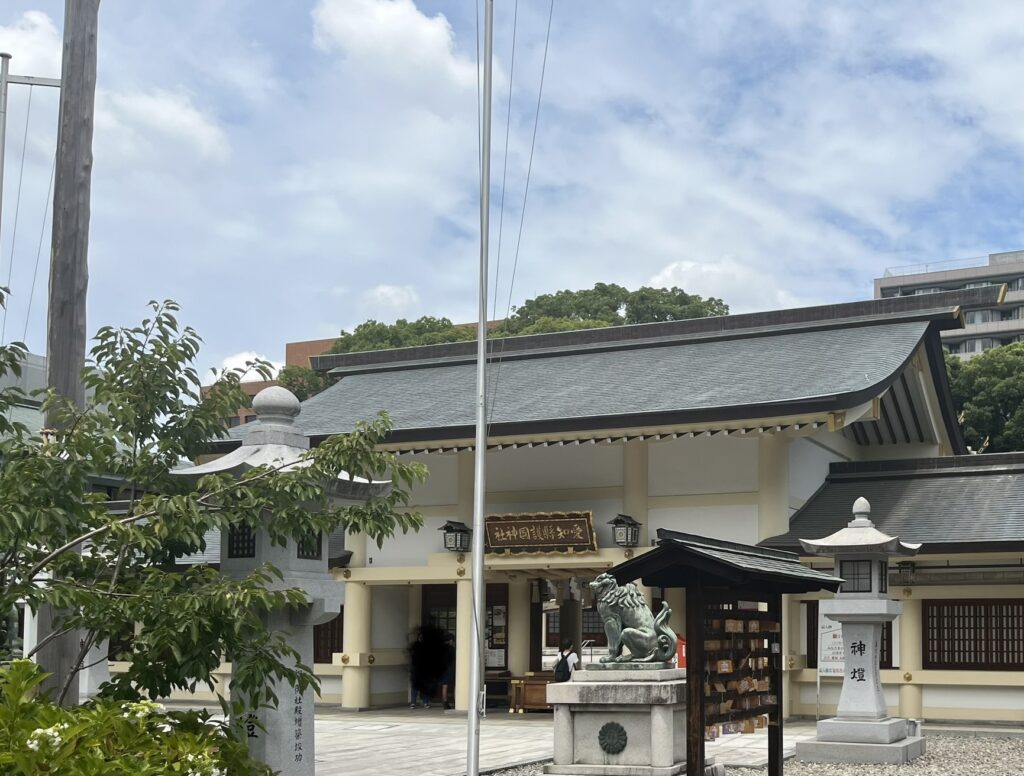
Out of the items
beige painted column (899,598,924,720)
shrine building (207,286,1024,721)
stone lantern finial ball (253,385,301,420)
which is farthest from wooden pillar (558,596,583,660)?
stone lantern finial ball (253,385,301,420)

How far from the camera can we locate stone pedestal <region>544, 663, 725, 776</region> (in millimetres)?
13047

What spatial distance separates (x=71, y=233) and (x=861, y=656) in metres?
12.4

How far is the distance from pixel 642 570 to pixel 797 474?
42.6ft

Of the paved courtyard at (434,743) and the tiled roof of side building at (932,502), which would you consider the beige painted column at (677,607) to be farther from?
the paved courtyard at (434,743)

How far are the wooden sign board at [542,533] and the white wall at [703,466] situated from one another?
156 cm

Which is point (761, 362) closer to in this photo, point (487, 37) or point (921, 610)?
point (921, 610)

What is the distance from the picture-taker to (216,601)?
8742 mm

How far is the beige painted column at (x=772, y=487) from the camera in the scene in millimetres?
22922

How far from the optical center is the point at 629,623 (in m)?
13.4

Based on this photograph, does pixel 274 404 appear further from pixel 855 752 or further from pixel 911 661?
pixel 911 661

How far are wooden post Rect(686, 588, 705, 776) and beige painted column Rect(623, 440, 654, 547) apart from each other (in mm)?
12097

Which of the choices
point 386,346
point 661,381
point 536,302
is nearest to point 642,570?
point 661,381

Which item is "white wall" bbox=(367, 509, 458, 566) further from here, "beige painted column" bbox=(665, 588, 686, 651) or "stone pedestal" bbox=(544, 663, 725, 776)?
"stone pedestal" bbox=(544, 663, 725, 776)

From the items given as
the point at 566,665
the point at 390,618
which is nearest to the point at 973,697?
the point at 566,665
